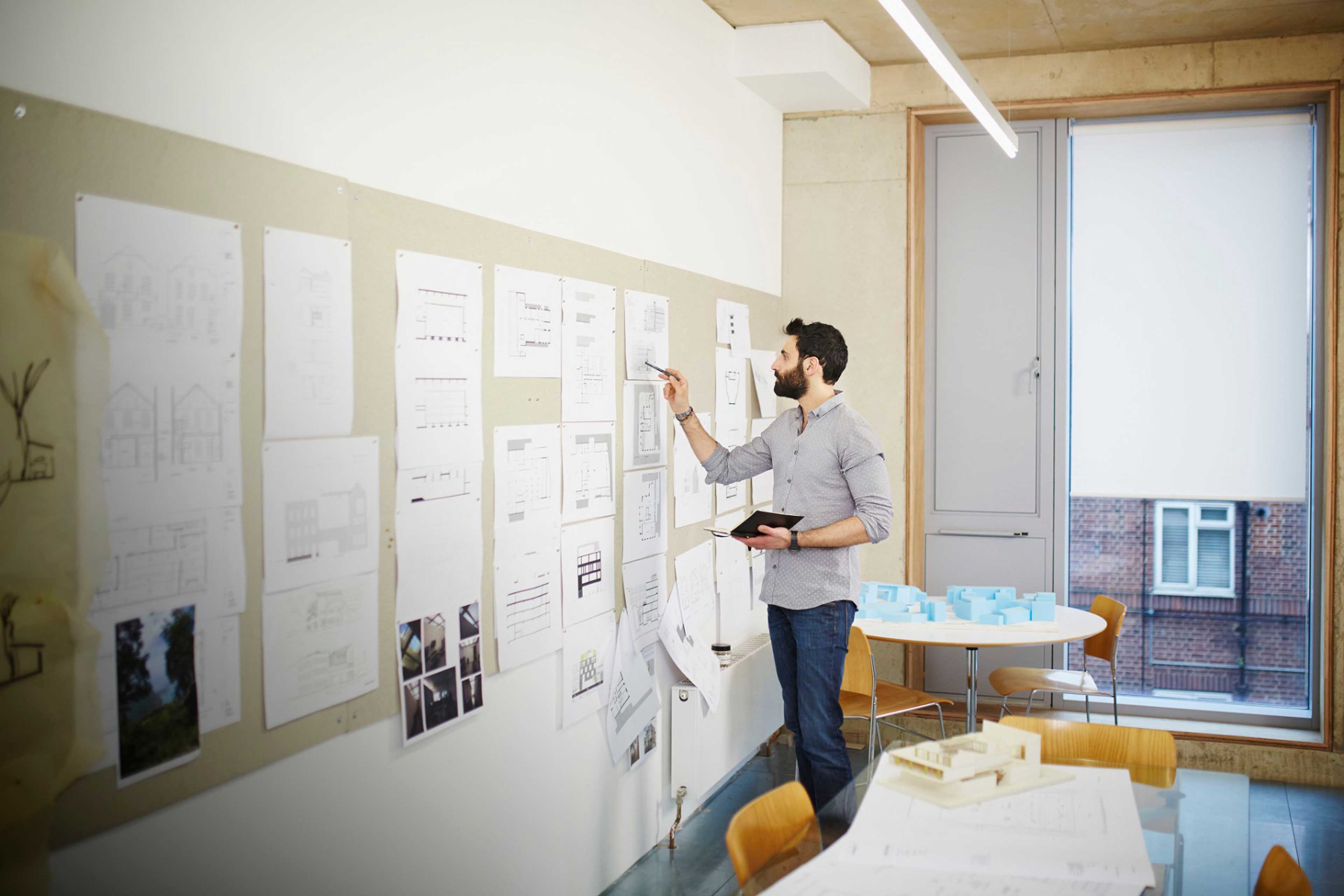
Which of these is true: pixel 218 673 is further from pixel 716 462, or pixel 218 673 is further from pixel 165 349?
pixel 716 462

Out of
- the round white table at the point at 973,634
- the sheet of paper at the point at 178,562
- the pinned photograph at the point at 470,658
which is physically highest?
the sheet of paper at the point at 178,562

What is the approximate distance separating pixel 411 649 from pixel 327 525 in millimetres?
443

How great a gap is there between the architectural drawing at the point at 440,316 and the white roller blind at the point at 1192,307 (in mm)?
3937

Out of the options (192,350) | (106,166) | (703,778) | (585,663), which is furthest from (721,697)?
(106,166)

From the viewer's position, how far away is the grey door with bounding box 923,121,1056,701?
18.0 feet

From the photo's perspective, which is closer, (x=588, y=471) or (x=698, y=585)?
(x=588, y=471)

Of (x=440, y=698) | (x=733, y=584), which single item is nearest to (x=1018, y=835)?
(x=440, y=698)

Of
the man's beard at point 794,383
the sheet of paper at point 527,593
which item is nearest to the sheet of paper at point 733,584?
the man's beard at point 794,383

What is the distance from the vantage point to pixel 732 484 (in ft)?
14.4

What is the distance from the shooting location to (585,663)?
338 cm

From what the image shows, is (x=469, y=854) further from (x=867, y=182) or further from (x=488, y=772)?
(x=867, y=182)

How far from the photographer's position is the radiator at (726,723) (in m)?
3.97

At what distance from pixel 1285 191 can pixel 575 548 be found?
13.9 ft

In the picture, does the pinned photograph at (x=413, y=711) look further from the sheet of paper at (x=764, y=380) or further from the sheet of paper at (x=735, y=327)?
the sheet of paper at (x=764, y=380)
